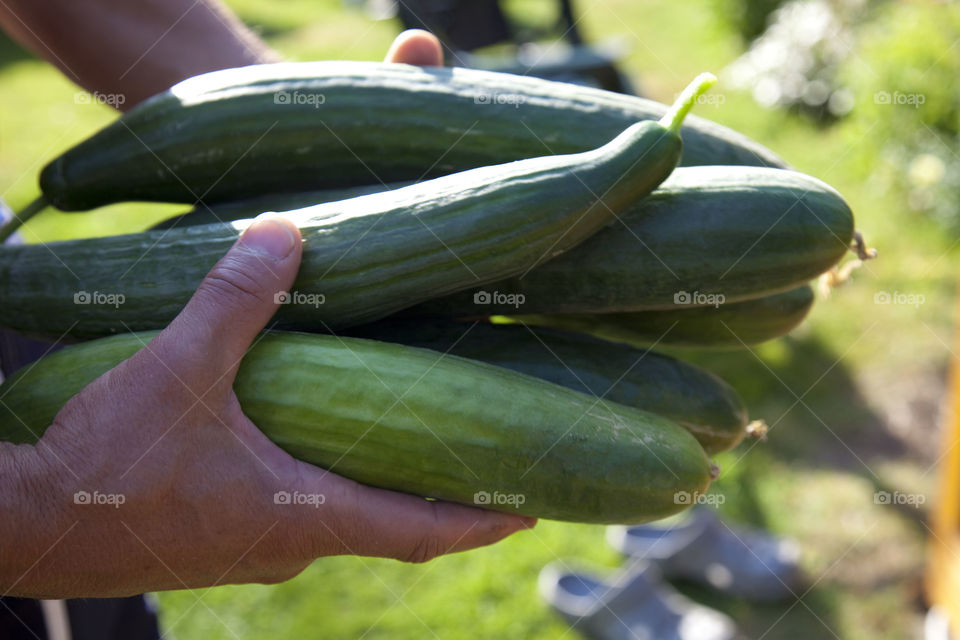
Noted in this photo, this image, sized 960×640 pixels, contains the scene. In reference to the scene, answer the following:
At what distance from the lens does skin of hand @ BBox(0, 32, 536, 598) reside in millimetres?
1378

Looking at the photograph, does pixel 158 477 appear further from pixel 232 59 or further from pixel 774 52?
pixel 774 52

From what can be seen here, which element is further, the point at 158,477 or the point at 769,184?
the point at 769,184

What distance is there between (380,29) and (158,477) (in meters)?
10.4

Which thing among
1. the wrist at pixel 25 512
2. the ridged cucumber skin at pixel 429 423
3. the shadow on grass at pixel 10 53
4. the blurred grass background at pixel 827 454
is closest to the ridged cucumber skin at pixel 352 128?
the ridged cucumber skin at pixel 429 423

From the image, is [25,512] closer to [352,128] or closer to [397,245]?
[397,245]

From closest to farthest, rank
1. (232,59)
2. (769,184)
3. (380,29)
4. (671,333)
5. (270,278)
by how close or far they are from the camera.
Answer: (270,278), (769,184), (671,333), (232,59), (380,29)

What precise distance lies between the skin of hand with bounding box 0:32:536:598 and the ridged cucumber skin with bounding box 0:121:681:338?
0.09m

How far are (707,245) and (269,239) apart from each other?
2.61 feet

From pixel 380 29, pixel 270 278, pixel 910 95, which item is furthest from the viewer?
pixel 380 29

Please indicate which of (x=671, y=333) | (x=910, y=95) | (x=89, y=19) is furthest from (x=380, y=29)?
(x=671, y=333)

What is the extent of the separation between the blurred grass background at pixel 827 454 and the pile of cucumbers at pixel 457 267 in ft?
6.84

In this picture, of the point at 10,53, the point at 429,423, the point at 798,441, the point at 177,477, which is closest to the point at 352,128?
the point at 429,423

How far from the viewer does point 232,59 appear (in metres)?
2.19

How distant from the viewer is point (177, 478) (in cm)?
142
